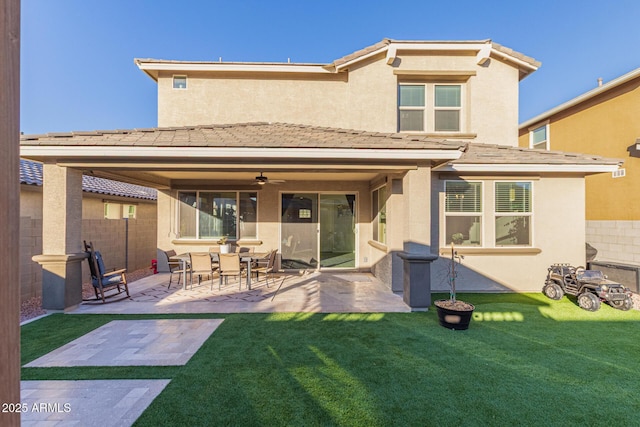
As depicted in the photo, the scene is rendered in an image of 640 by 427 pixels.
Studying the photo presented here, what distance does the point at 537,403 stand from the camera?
3109 millimetres

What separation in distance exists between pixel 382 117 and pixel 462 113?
2564 millimetres

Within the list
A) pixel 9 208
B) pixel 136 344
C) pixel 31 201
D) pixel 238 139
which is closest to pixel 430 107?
pixel 238 139

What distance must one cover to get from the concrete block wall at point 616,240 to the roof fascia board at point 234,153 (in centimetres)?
701

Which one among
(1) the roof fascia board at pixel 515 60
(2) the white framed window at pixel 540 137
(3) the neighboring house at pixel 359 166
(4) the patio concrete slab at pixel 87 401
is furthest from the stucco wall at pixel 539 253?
(4) the patio concrete slab at pixel 87 401

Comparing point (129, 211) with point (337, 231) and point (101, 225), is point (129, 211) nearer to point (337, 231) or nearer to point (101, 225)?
point (101, 225)

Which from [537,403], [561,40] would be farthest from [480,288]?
[561,40]

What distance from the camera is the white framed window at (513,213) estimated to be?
7.40m

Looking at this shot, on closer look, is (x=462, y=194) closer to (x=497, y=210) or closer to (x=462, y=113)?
(x=497, y=210)

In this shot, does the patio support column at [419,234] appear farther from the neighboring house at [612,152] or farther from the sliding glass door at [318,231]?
the neighboring house at [612,152]

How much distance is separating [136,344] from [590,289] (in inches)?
341

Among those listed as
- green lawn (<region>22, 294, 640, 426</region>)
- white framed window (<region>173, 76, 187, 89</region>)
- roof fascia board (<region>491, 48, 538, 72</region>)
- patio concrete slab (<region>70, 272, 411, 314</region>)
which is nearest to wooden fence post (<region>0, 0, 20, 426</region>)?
green lawn (<region>22, 294, 640, 426</region>)

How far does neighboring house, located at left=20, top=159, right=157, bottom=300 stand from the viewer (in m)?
6.48

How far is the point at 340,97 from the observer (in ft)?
30.8

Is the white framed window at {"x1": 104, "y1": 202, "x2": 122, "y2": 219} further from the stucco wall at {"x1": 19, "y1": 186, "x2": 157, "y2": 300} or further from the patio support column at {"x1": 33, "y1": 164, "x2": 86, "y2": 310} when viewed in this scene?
the patio support column at {"x1": 33, "y1": 164, "x2": 86, "y2": 310}
